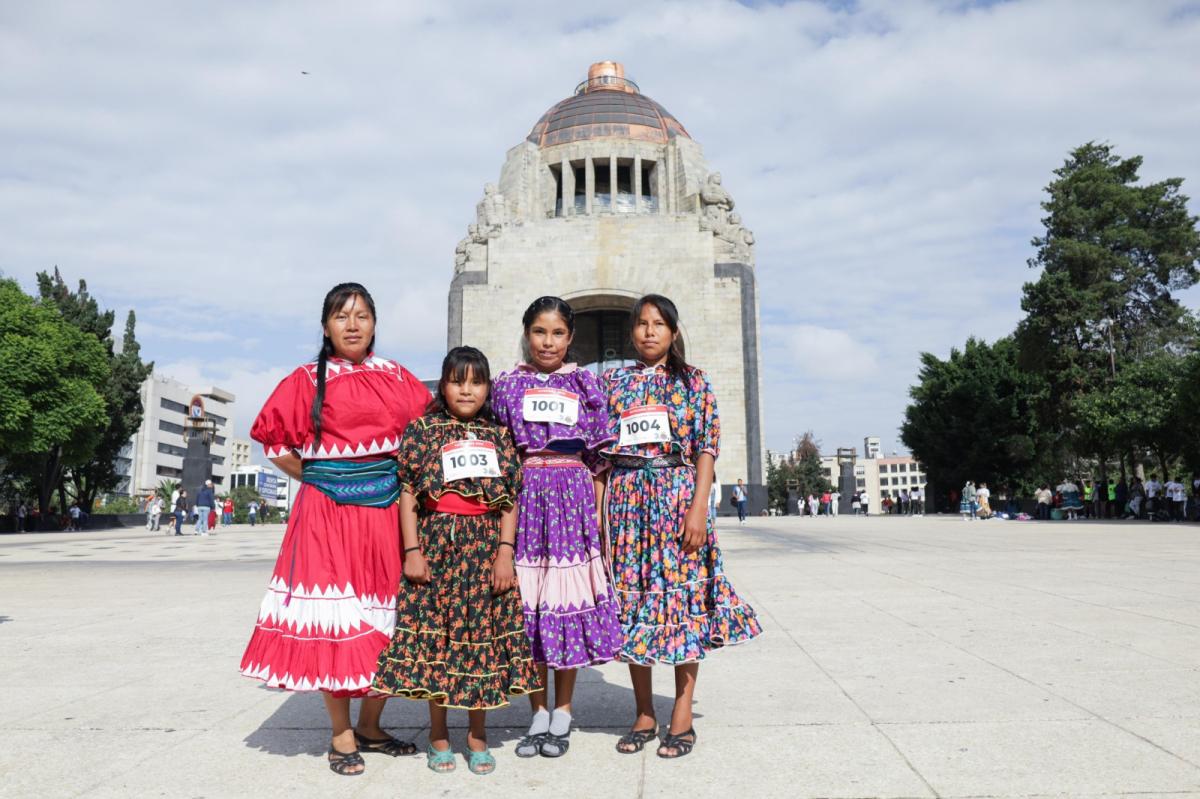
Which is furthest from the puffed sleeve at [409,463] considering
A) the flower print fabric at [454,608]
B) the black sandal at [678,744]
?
the black sandal at [678,744]

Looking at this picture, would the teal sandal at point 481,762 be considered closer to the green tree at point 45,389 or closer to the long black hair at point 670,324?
the long black hair at point 670,324

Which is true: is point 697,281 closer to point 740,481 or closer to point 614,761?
point 740,481

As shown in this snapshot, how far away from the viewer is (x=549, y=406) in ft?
11.8

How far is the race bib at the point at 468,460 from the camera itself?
134 inches

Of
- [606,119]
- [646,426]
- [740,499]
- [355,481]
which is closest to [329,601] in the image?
[355,481]

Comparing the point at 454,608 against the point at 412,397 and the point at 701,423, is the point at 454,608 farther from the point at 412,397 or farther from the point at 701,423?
the point at 701,423

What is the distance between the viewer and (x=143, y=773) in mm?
3014

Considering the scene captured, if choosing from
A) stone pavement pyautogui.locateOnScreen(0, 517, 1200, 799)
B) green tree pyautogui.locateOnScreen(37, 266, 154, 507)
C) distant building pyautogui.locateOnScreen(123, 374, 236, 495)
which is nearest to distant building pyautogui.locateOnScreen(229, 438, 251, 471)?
distant building pyautogui.locateOnScreen(123, 374, 236, 495)

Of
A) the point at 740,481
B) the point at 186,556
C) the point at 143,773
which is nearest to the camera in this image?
the point at 143,773

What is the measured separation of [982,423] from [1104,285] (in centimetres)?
912

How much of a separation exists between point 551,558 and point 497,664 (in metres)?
0.49

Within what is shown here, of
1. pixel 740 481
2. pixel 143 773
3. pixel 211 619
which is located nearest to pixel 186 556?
pixel 211 619

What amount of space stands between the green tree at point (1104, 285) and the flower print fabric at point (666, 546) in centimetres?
3527

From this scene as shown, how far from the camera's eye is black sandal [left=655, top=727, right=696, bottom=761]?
321cm
